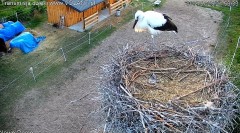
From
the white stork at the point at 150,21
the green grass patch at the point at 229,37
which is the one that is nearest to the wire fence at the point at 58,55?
the green grass patch at the point at 229,37

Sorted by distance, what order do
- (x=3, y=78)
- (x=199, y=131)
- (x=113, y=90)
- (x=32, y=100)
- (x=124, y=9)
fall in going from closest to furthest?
(x=199, y=131) < (x=113, y=90) < (x=32, y=100) < (x=3, y=78) < (x=124, y=9)

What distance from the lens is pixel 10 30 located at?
682 inches

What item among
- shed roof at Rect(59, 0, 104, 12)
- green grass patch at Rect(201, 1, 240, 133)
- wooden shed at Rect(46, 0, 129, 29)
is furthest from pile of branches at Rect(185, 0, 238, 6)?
shed roof at Rect(59, 0, 104, 12)

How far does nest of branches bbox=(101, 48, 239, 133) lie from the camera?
8.16 meters

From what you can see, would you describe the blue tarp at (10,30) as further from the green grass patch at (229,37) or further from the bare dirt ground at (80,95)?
the green grass patch at (229,37)

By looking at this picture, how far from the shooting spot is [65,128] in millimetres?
11891

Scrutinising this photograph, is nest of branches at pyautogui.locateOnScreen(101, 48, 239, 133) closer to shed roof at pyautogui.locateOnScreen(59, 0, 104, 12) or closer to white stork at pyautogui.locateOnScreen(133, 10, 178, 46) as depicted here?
white stork at pyautogui.locateOnScreen(133, 10, 178, 46)

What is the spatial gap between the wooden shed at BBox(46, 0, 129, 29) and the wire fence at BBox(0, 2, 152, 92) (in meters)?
0.58

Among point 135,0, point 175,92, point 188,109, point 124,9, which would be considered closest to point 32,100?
point 175,92

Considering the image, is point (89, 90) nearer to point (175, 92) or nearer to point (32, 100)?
point (32, 100)

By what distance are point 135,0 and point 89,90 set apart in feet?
31.3

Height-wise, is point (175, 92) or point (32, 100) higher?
point (175, 92)

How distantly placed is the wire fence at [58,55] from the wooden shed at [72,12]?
0.58 m

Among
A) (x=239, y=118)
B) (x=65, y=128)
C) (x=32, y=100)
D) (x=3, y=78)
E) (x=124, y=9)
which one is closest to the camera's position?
(x=239, y=118)
